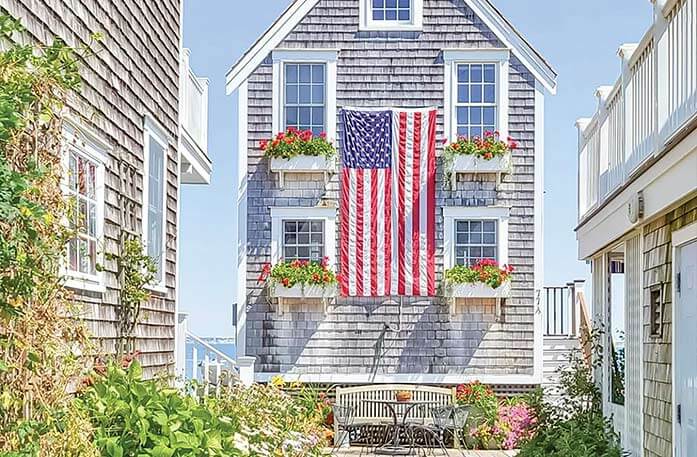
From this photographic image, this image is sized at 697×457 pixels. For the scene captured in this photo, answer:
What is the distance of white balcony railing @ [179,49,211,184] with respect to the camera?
40.9 ft

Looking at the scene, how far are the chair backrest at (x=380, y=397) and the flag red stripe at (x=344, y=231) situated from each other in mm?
1498

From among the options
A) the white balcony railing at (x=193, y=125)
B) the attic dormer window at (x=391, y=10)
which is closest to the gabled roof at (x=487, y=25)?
the attic dormer window at (x=391, y=10)

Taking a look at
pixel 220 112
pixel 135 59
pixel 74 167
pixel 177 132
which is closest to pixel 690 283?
pixel 74 167

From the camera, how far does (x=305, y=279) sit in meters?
17.7

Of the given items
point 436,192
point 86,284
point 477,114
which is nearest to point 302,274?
point 436,192

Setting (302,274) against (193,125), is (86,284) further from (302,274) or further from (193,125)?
(302,274)

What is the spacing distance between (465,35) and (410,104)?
1.36 m

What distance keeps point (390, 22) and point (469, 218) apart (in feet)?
10.8

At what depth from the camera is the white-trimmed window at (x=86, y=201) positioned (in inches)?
303

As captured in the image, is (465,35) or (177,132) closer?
(177,132)

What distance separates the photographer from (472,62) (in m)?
18.1

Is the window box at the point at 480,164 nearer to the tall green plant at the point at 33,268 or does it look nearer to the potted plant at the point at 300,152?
the potted plant at the point at 300,152

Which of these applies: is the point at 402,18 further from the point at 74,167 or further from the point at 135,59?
the point at 74,167

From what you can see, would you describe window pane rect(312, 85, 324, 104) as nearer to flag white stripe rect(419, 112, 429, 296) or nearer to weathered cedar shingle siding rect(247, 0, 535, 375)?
weathered cedar shingle siding rect(247, 0, 535, 375)
